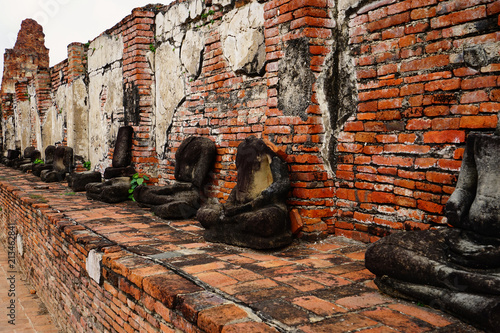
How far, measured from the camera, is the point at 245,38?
4.68 meters

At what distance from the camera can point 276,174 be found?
12.2 ft

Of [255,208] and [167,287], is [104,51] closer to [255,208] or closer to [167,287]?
[255,208]

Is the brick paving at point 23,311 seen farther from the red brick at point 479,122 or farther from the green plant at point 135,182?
the red brick at point 479,122

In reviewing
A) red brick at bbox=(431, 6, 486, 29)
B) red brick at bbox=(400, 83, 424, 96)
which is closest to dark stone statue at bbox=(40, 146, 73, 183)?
red brick at bbox=(400, 83, 424, 96)

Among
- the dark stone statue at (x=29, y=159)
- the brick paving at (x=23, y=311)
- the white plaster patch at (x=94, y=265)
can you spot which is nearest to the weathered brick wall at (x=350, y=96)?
the white plaster patch at (x=94, y=265)

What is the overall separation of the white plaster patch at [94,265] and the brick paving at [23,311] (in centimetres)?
182

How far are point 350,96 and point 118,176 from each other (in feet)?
14.2

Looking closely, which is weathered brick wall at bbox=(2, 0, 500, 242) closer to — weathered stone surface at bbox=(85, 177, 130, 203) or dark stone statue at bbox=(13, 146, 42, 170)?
weathered stone surface at bbox=(85, 177, 130, 203)

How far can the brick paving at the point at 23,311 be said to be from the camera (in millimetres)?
4950

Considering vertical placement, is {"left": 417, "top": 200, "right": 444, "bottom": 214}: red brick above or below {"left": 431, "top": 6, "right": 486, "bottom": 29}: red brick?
below

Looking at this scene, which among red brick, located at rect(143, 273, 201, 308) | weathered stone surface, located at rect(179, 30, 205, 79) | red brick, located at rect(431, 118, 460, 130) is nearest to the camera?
red brick, located at rect(143, 273, 201, 308)

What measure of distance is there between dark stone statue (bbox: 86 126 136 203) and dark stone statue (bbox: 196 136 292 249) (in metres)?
2.61

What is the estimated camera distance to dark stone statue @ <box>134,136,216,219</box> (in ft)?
16.3

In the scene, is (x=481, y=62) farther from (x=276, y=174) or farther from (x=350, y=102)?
(x=276, y=174)
